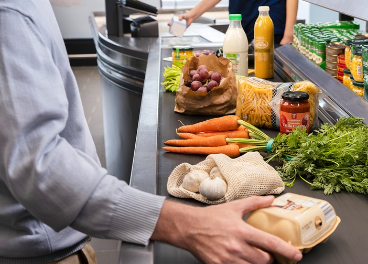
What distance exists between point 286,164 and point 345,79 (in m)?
0.84

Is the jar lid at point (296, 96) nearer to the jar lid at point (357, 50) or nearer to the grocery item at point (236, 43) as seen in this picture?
the jar lid at point (357, 50)

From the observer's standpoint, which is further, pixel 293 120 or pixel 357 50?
pixel 357 50

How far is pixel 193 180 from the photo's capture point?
1495 mm

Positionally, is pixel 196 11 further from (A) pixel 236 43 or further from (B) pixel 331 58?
(B) pixel 331 58

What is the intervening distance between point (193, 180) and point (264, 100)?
2.28 feet

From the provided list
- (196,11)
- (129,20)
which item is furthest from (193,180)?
(129,20)

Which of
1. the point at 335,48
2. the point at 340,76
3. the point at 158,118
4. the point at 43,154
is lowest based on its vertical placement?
the point at 158,118

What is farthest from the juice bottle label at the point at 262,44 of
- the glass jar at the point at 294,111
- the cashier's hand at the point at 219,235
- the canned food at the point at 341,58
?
the cashier's hand at the point at 219,235

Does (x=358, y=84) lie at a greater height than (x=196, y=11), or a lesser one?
greater

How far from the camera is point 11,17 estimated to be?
1032 millimetres

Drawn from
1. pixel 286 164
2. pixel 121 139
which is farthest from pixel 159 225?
pixel 121 139

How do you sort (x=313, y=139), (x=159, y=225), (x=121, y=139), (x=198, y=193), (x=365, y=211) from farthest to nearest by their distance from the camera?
(x=121, y=139), (x=313, y=139), (x=198, y=193), (x=365, y=211), (x=159, y=225)

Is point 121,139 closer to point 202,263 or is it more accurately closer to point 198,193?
point 198,193

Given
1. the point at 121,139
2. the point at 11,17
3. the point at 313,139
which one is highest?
the point at 11,17
